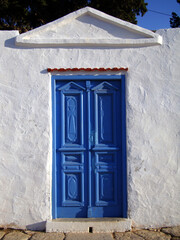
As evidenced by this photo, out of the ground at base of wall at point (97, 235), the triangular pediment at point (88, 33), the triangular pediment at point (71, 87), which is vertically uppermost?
the triangular pediment at point (88, 33)

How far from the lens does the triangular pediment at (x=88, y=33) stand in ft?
12.2

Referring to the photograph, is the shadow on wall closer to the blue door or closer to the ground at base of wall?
the ground at base of wall

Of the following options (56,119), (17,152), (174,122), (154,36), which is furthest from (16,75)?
(174,122)

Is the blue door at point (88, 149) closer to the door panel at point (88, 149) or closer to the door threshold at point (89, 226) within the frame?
the door panel at point (88, 149)

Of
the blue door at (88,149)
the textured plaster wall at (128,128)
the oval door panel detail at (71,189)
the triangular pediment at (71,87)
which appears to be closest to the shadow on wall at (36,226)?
the textured plaster wall at (128,128)

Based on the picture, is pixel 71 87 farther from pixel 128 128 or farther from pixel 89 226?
pixel 89 226

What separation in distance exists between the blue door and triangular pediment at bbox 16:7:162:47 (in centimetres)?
60

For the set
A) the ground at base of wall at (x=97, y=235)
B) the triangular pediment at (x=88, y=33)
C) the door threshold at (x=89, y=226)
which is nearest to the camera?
the ground at base of wall at (x=97, y=235)

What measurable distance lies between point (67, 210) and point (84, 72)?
2147 mm

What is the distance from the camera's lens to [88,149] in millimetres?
3777

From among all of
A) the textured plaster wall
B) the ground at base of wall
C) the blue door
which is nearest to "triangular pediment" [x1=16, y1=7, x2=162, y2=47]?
the textured plaster wall

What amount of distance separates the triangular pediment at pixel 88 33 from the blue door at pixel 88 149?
604mm

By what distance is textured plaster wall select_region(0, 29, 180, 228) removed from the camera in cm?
367

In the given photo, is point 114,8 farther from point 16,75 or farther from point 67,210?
point 67,210
